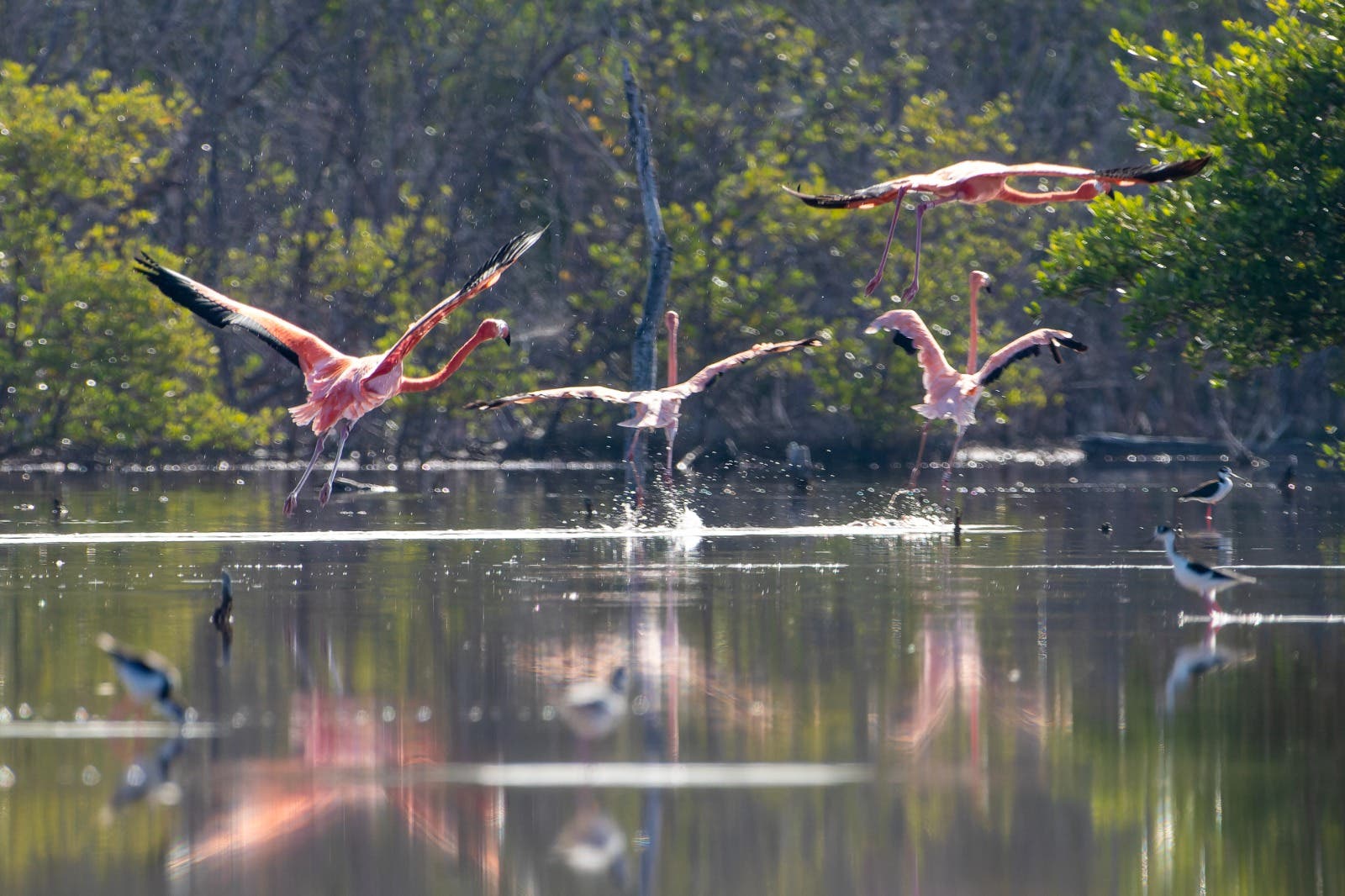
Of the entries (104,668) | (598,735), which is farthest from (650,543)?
(598,735)

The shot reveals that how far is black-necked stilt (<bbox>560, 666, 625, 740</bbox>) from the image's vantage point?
35.1ft

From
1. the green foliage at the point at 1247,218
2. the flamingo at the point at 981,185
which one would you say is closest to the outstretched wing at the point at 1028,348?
the green foliage at the point at 1247,218

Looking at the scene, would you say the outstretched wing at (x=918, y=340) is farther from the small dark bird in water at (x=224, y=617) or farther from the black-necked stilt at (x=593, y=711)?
the black-necked stilt at (x=593, y=711)

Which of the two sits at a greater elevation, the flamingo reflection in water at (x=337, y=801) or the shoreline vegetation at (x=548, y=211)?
the shoreline vegetation at (x=548, y=211)

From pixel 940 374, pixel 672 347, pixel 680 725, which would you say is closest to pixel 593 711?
pixel 680 725

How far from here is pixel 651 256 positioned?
3628cm

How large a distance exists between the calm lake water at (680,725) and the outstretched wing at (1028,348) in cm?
196

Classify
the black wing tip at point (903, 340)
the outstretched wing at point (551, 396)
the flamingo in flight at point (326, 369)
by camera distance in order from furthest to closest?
1. the black wing tip at point (903, 340)
2. the outstretched wing at point (551, 396)
3. the flamingo in flight at point (326, 369)

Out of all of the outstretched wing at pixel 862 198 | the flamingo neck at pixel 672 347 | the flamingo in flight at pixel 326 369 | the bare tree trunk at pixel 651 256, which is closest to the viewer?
the outstretched wing at pixel 862 198

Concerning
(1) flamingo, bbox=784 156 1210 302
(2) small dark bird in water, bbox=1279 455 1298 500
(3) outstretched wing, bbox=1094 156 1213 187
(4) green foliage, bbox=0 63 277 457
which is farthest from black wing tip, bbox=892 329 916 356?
(4) green foliage, bbox=0 63 277 457

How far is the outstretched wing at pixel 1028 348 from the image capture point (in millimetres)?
21328

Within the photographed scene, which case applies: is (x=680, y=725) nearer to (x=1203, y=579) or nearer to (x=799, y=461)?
(x=1203, y=579)

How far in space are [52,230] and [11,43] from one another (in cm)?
760

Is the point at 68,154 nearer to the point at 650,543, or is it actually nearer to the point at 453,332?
the point at 453,332
